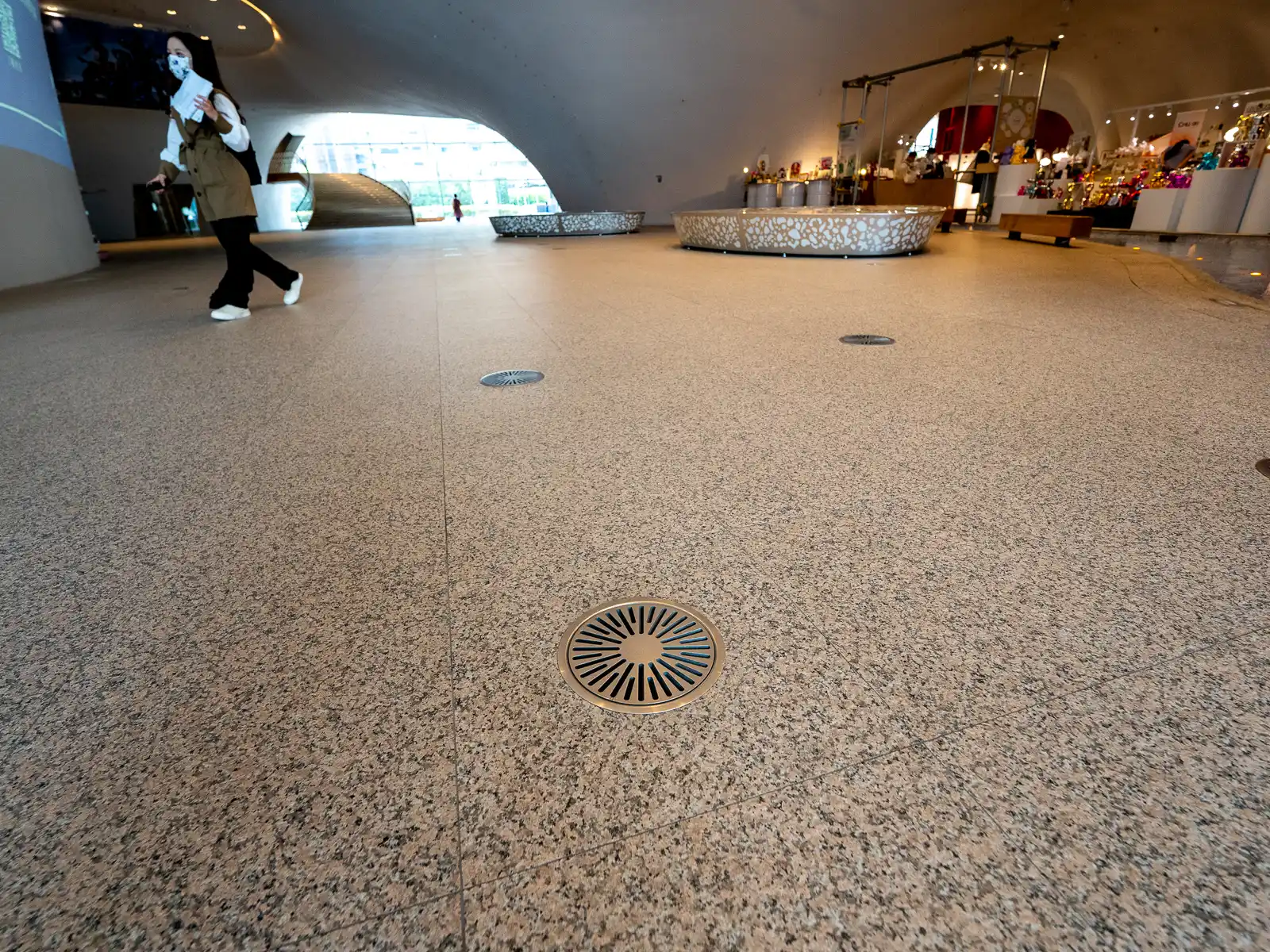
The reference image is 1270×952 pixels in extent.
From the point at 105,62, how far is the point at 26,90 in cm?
1350

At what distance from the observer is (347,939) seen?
75 cm

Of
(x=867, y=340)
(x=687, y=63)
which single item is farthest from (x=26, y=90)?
(x=687, y=63)

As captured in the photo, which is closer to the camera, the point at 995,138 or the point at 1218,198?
the point at 1218,198

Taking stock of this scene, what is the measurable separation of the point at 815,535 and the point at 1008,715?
62 cm

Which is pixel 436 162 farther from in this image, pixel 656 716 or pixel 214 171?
pixel 656 716

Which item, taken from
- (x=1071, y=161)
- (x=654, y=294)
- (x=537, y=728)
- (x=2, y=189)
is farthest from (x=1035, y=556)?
(x=1071, y=161)

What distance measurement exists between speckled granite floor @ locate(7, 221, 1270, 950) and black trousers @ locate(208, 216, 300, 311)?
202cm

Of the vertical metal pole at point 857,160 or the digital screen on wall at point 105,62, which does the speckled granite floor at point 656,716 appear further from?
the digital screen on wall at point 105,62

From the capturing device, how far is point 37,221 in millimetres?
7297

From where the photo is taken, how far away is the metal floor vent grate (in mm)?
3441

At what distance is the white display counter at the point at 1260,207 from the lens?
988cm

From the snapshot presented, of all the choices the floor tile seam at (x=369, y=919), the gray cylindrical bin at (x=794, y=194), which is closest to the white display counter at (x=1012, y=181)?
the gray cylindrical bin at (x=794, y=194)

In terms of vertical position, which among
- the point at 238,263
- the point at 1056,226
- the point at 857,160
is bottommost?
the point at 238,263

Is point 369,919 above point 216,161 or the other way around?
the other way around
